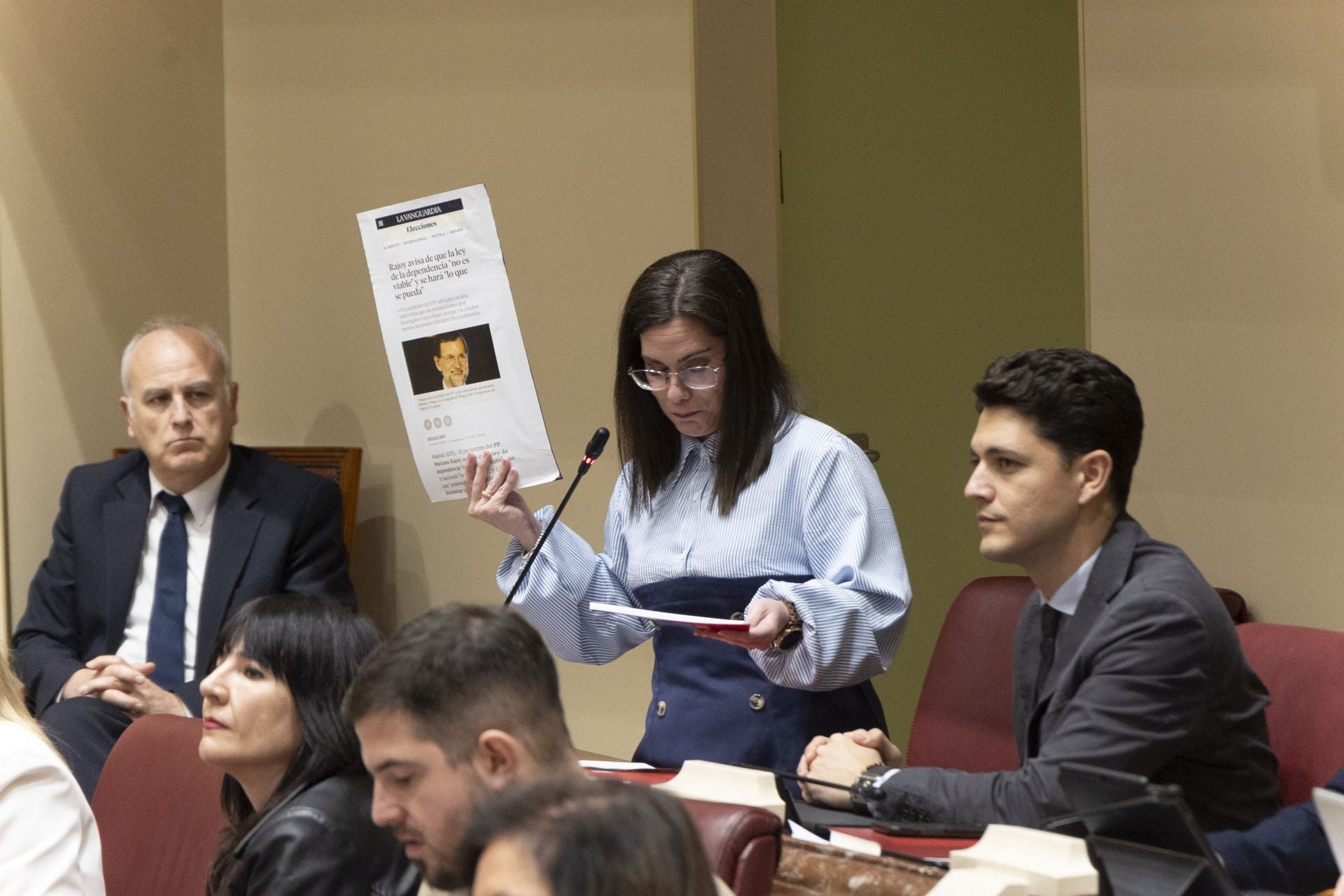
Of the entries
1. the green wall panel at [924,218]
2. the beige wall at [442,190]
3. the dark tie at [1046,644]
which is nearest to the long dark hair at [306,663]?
the dark tie at [1046,644]

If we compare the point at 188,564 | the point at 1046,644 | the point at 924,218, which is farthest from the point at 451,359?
the point at 924,218

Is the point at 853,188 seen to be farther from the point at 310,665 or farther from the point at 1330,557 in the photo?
the point at 310,665

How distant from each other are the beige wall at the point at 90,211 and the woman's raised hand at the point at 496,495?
6.05ft

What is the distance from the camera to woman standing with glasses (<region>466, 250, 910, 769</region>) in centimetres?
255

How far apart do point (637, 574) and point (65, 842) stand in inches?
43.9

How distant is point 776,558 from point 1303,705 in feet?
2.77

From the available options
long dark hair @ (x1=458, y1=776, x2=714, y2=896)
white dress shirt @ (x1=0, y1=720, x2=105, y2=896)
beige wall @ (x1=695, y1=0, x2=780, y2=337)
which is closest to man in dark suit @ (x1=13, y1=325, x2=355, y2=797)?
beige wall @ (x1=695, y1=0, x2=780, y2=337)

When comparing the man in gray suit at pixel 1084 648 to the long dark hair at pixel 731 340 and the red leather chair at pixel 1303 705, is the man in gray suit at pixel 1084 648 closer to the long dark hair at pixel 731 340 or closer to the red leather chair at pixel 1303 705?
the red leather chair at pixel 1303 705

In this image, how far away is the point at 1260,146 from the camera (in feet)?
10.5

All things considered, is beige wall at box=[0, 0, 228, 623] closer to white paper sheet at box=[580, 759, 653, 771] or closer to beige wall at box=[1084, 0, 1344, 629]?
white paper sheet at box=[580, 759, 653, 771]

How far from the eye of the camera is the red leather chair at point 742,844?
157 centimetres

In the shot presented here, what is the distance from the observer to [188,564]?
3859 millimetres

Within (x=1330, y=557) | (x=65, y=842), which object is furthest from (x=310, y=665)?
(x=1330, y=557)

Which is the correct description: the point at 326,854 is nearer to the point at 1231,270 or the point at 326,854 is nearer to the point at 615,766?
the point at 615,766
